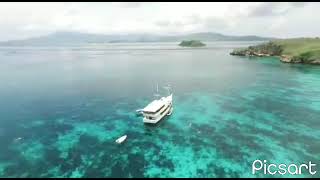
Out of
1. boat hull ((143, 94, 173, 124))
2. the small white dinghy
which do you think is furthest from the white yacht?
the small white dinghy

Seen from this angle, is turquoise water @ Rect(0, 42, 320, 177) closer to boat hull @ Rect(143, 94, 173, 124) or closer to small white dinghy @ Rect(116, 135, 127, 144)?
small white dinghy @ Rect(116, 135, 127, 144)

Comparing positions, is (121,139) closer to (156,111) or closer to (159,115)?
(156,111)

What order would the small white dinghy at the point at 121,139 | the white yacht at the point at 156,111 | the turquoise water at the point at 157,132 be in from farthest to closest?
the white yacht at the point at 156,111
the small white dinghy at the point at 121,139
the turquoise water at the point at 157,132

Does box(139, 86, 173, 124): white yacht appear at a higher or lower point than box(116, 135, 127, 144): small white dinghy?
higher

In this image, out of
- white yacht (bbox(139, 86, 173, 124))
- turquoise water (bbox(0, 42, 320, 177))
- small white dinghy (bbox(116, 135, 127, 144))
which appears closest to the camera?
turquoise water (bbox(0, 42, 320, 177))

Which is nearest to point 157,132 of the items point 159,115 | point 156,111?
point 156,111

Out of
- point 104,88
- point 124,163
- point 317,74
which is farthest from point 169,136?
point 317,74

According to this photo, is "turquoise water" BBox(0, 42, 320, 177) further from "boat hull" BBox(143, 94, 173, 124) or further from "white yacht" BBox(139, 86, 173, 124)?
"white yacht" BBox(139, 86, 173, 124)

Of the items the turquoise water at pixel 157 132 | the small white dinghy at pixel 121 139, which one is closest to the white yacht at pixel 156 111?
the turquoise water at pixel 157 132

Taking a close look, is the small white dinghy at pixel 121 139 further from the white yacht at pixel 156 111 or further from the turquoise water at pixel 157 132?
the white yacht at pixel 156 111

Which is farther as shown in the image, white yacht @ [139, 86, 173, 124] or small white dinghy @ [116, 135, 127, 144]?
white yacht @ [139, 86, 173, 124]

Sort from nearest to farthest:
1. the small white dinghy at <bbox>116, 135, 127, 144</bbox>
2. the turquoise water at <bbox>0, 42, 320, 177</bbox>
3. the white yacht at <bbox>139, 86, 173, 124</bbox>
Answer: the turquoise water at <bbox>0, 42, 320, 177</bbox>, the small white dinghy at <bbox>116, 135, 127, 144</bbox>, the white yacht at <bbox>139, 86, 173, 124</bbox>

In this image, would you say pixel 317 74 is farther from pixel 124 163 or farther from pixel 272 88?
pixel 124 163
